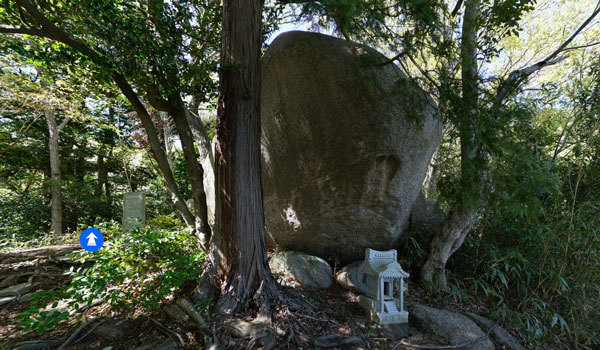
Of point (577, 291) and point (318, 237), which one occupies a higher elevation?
point (318, 237)

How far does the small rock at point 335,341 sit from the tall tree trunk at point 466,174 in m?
1.64

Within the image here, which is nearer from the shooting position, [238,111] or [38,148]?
[238,111]

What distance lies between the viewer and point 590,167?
10.2 ft

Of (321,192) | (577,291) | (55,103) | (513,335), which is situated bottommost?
(513,335)

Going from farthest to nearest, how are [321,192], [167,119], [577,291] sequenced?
[167,119] → [321,192] → [577,291]

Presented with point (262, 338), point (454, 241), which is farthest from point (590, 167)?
point (262, 338)

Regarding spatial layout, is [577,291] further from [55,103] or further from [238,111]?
[55,103]

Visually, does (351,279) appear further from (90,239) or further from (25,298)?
(25,298)

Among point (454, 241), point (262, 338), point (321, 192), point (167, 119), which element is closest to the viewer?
point (262, 338)

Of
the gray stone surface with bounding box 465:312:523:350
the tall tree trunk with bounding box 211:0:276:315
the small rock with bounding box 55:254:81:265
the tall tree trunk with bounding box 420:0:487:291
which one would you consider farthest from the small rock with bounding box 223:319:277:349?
the small rock with bounding box 55:254:81:265

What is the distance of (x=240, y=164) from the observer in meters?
2.66

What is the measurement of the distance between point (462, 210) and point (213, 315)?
3348 mm

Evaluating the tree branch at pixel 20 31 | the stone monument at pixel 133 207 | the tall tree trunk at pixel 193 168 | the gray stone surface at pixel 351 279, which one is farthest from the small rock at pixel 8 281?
the gray stone surface at pixel 351 279

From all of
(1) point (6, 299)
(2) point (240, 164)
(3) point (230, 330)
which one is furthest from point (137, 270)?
(1) point (6, 299)
